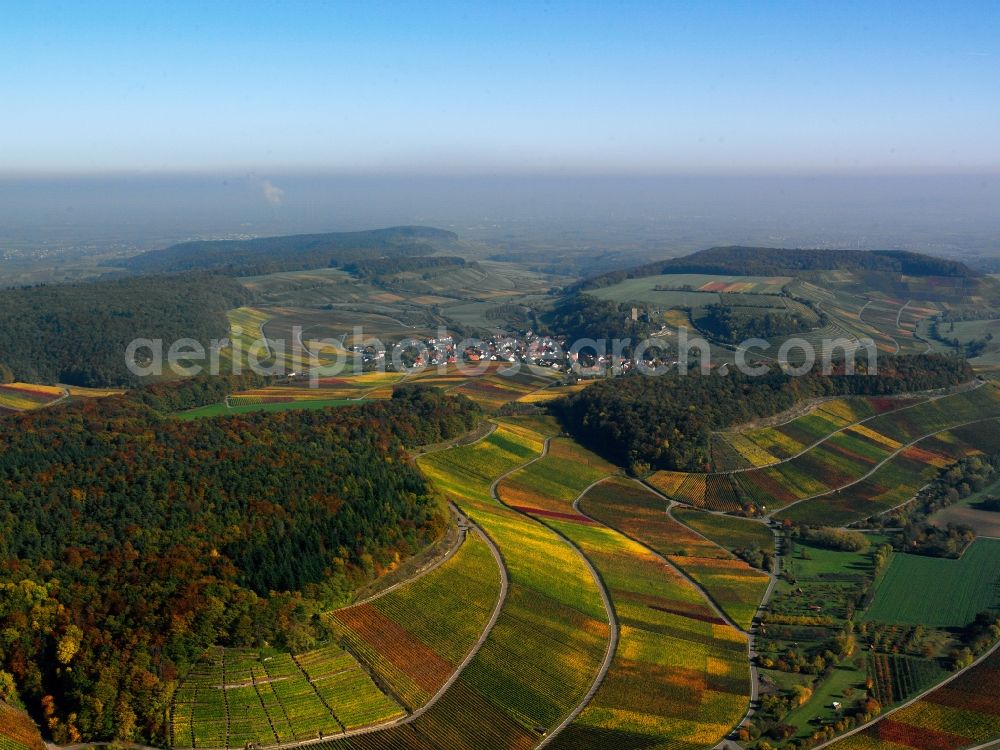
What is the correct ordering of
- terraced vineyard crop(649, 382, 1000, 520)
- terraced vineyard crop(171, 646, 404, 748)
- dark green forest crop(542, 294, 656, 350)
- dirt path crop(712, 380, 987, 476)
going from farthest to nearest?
dark green forest crop(542, 294, 656, 350), dirt path crop(712, 380, 987, 476), terraced vineyard crop(649, 382, 1000, 520), terraced vineyard crop(171, 646, 404, 748)

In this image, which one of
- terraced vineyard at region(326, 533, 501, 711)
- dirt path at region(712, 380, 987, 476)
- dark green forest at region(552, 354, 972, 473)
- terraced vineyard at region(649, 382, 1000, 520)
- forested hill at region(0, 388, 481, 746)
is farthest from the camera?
dark green forest at region(552, 354, 972, 473)

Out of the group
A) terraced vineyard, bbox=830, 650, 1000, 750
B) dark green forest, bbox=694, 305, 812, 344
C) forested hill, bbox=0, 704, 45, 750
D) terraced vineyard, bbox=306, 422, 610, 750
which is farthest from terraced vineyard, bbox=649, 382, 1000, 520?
forested hill, bbox=0, 704, 45, 750

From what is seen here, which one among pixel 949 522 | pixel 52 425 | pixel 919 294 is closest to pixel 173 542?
pixel 52 425

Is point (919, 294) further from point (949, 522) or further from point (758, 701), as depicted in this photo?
point (758, 701)

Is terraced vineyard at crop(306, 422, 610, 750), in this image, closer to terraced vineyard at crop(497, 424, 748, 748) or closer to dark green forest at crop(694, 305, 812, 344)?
terraced vineyard at crop(497, 424, 748, 748)

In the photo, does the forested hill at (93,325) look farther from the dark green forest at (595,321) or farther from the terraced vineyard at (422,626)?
the terraced vineyard at (422,626)

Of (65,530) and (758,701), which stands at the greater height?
(65,530)

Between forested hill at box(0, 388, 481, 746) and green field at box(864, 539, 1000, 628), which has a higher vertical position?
forested hill at box(0, 388, 481, 746)
